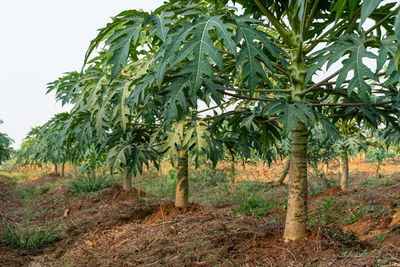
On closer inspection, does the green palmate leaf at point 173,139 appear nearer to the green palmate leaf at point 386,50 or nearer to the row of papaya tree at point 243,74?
the row of papaya tree at point 243,74

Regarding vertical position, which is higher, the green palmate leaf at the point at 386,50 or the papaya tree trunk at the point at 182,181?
the green palmate leaf at the point at 386,50

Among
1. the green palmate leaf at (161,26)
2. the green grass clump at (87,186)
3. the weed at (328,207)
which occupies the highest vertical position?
the green palmate leaf at (161,26)

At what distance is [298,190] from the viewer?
2.29m

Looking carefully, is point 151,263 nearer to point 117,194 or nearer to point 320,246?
point 320,246

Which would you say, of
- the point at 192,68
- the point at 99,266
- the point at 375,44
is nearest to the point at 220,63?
the point at 192,68

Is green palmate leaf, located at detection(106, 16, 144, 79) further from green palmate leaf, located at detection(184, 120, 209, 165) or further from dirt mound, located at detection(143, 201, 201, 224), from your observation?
dirt mound, located at detection(143, 201, 201, 224)

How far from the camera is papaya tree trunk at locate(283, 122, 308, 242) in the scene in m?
2.30

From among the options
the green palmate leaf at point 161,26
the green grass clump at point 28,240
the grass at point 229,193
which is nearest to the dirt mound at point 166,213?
the grass at point 229,193

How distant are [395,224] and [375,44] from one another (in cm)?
251

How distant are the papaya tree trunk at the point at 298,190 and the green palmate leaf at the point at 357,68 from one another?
2.64 feet

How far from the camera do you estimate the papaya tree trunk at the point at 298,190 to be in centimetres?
230

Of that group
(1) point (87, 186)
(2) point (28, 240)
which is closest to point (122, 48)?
(2) point (28, 240)

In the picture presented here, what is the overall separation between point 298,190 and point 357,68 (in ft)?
3.62

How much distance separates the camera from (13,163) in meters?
34.6
